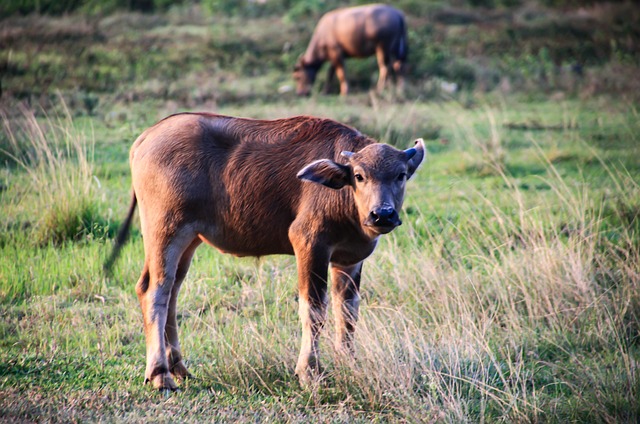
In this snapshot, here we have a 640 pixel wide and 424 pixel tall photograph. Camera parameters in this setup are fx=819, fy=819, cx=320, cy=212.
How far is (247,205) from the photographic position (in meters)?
5.84

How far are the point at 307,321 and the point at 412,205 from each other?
4.23 m

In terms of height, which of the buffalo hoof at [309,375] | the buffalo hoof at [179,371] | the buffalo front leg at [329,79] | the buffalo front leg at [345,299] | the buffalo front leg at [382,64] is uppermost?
the buffalo front leg at [345,299]

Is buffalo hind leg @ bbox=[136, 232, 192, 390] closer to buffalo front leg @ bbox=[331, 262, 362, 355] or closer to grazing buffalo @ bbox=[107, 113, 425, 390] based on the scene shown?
grazing buffalo @ bbox=[107, 113, 425, 390]

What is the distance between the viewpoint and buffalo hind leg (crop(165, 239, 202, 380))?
5.95 m

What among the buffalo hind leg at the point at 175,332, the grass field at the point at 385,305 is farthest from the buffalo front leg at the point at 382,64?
the buffalo hind leg at the point at 175,332

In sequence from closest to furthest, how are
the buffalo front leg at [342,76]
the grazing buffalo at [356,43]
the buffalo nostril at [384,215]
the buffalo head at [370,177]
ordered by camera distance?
the buffalo nostril at [384,215], the buffalo head at [370,177], the buffalo front leg at [342,76], the grazing buffalo at [356,43]

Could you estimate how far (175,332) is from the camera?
605cm

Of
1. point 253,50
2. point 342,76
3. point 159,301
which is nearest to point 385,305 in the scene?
point 159,301

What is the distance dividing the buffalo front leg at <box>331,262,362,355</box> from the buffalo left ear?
2.70 ft

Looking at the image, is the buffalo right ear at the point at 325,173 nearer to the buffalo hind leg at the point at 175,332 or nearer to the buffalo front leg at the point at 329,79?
the buffalo hind leg at the point at 175,332

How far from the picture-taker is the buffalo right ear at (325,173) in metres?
5.48

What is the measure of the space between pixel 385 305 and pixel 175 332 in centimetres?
195

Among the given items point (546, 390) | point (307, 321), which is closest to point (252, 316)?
point (307, 321)

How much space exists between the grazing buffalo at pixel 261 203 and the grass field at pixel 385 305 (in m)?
0.29
